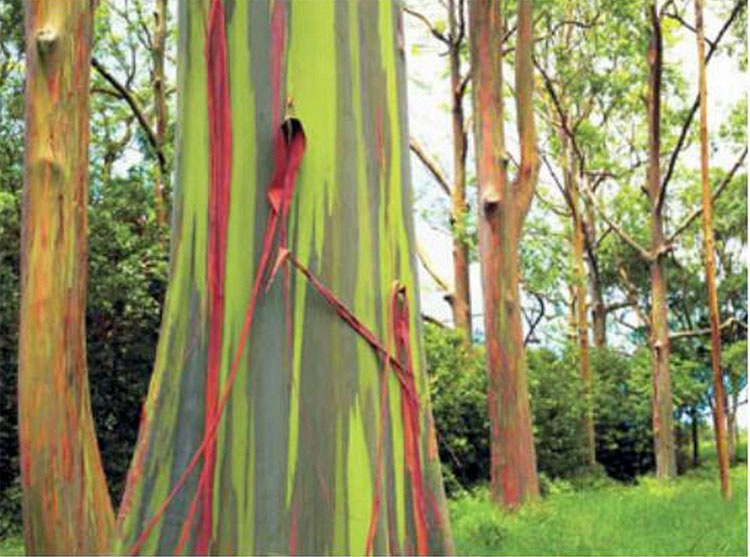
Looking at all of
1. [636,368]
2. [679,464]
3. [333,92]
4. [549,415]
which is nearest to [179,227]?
[333,92]

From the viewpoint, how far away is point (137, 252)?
10.7 meters

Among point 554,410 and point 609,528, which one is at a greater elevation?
point 554,410

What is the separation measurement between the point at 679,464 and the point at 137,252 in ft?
40.4

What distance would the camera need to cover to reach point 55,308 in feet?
18.8

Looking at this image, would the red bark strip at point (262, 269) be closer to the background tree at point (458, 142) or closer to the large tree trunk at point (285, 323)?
the large tree trunk at point (285, 323)

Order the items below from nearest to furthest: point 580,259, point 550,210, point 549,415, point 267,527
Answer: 1. point 267,527
2. point 549,415
3. point 580,259
4. point 550,210

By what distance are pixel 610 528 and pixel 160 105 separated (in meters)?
8.96

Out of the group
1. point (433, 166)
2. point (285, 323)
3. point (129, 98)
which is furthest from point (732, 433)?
point (285, 323)

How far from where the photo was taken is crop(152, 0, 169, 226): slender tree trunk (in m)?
11.5

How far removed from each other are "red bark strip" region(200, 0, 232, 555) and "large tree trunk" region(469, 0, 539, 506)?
6713 mm

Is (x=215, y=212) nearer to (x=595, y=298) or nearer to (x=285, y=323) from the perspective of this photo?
(x=285, y=323)

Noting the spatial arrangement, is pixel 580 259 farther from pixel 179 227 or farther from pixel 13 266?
pixel 179 227

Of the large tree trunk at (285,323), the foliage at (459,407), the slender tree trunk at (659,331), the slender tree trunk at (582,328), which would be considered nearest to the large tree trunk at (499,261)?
the foliage at (459,407)

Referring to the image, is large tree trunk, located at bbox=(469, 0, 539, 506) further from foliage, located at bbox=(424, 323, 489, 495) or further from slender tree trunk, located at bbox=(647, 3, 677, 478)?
slender tree trunk, located at bbox=(647, 3, 677, 478)
